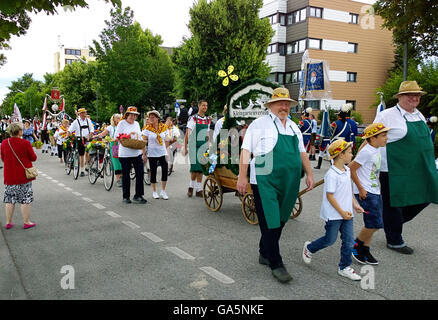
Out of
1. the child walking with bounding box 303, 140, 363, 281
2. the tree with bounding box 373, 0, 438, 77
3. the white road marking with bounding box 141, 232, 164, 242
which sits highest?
the tree with bounding box 373, 0, 438, 77

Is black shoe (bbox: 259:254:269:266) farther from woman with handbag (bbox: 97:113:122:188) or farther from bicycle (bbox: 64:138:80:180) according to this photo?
bicycle (bbox: 64:138:80:180)

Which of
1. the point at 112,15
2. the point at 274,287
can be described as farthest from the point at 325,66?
the point at 112,15

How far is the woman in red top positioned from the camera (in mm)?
6199

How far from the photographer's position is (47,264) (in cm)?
464

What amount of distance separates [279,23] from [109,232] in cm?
3923

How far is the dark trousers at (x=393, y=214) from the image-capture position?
5008 mm

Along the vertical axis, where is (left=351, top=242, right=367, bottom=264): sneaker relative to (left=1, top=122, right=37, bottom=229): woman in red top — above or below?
below

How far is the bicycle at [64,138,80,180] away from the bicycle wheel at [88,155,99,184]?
124 centimetres

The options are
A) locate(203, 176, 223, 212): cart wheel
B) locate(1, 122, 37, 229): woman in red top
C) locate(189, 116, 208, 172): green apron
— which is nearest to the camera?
locate(1, 122, 37, 229): woman in red top

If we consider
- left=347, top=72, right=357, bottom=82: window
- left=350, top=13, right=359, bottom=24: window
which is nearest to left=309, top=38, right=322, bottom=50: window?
left=347, top=72, right=357, bottom=82: window

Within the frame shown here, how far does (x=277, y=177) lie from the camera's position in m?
4.04

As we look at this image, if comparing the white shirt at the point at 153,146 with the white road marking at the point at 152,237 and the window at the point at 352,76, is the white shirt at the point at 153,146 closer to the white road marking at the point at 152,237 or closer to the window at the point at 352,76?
the white road marking at the point at 152,237
